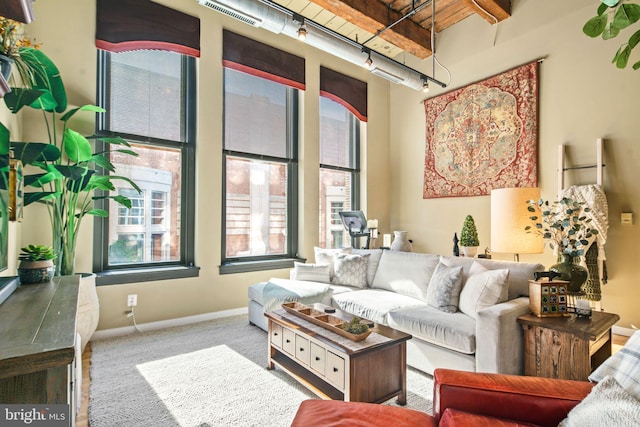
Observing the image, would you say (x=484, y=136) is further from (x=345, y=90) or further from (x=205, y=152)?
(x=205, y=152)

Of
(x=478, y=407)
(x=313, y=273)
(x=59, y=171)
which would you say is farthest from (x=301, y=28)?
(x=478, y=407)

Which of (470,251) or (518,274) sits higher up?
(470,251)

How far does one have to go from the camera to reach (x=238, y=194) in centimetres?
427

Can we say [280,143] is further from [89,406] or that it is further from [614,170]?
[614,170]

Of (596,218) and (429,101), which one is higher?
(429,101)

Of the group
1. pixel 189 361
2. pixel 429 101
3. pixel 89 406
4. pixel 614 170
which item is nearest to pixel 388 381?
pixel 189 361

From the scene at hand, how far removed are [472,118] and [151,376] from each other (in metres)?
4.84

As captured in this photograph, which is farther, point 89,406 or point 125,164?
point 125,164

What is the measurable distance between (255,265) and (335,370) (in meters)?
2.46

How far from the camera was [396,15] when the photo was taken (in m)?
4.46

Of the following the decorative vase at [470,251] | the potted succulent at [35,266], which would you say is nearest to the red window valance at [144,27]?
the potted succulent at [35,266]

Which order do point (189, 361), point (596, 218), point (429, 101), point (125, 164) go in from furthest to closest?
1. point (429, 101)
2. point (125, 164)
3. point (596, 218)
4. point (189, 361)

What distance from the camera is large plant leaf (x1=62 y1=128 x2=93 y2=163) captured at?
103 inches

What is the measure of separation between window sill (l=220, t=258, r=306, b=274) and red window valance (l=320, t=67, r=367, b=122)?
2605 mm
